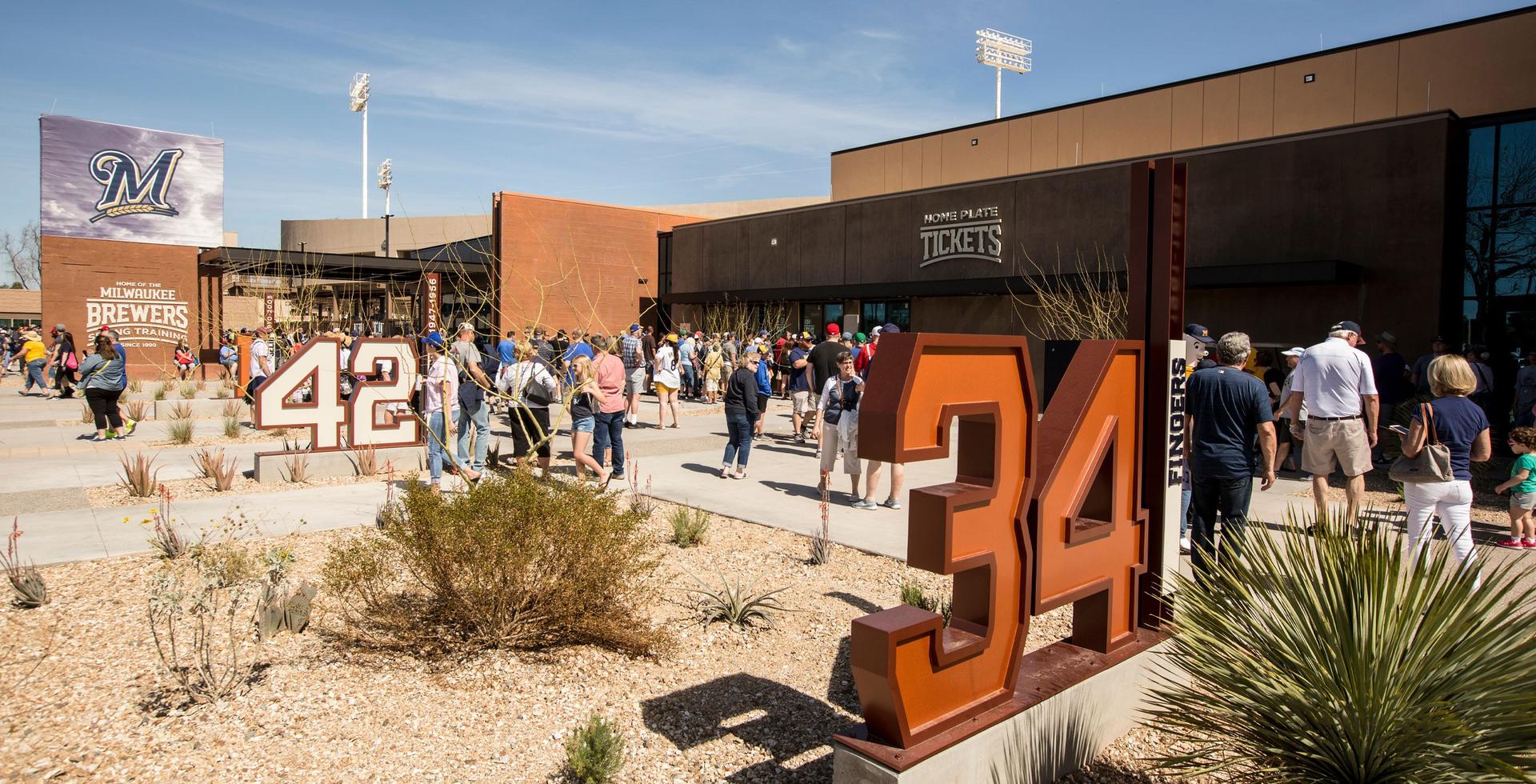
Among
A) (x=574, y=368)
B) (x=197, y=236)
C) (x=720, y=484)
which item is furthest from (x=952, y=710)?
(x=197, y=236)

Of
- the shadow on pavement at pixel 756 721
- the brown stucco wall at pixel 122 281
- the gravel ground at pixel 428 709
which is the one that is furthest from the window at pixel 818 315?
the shadow on pavement at pixel 756 721

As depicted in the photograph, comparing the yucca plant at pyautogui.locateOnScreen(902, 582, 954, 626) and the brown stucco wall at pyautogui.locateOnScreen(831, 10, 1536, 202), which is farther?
the brown stucco wall at pyautogui.locateOnScreen(831, 10, 1536, 202)

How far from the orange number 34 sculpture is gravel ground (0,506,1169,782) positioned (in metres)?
0.75

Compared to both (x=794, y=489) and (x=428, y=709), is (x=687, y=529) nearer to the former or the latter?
(x=794, y=489)

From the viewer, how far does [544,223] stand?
3391 centimetres

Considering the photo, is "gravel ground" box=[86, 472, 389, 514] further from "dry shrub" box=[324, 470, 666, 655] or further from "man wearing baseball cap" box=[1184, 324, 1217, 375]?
"man wearing baseball cap" box=[1184, 324, 1217, 375]

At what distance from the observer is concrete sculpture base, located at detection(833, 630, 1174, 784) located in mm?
3250

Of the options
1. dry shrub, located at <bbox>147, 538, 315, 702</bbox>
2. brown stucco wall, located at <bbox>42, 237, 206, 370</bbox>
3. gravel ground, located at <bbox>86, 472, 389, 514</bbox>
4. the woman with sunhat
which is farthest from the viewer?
brown stucco wall, located at <bbox>42, 237, 206, 370</bbox>

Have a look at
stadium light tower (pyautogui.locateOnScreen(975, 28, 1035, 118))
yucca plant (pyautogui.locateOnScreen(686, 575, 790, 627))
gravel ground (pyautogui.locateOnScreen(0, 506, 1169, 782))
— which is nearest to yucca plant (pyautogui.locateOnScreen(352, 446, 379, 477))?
gravel ground (pyautogui.locateOnScreen(0, 506, 1169, 782))

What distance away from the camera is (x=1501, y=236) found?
16219mm

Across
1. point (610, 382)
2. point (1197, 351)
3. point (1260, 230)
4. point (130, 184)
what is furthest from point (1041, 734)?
point (130, 184)

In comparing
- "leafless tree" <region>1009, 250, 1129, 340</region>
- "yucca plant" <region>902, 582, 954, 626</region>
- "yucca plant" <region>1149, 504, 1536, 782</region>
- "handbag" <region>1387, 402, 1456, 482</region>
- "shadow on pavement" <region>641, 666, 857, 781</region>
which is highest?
"leafless tree" <region>1009, 250, 1129, 340</region>

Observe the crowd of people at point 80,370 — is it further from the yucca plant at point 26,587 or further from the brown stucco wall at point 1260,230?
the brown stucco wall at point 1260,230

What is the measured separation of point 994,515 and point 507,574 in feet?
9.16
